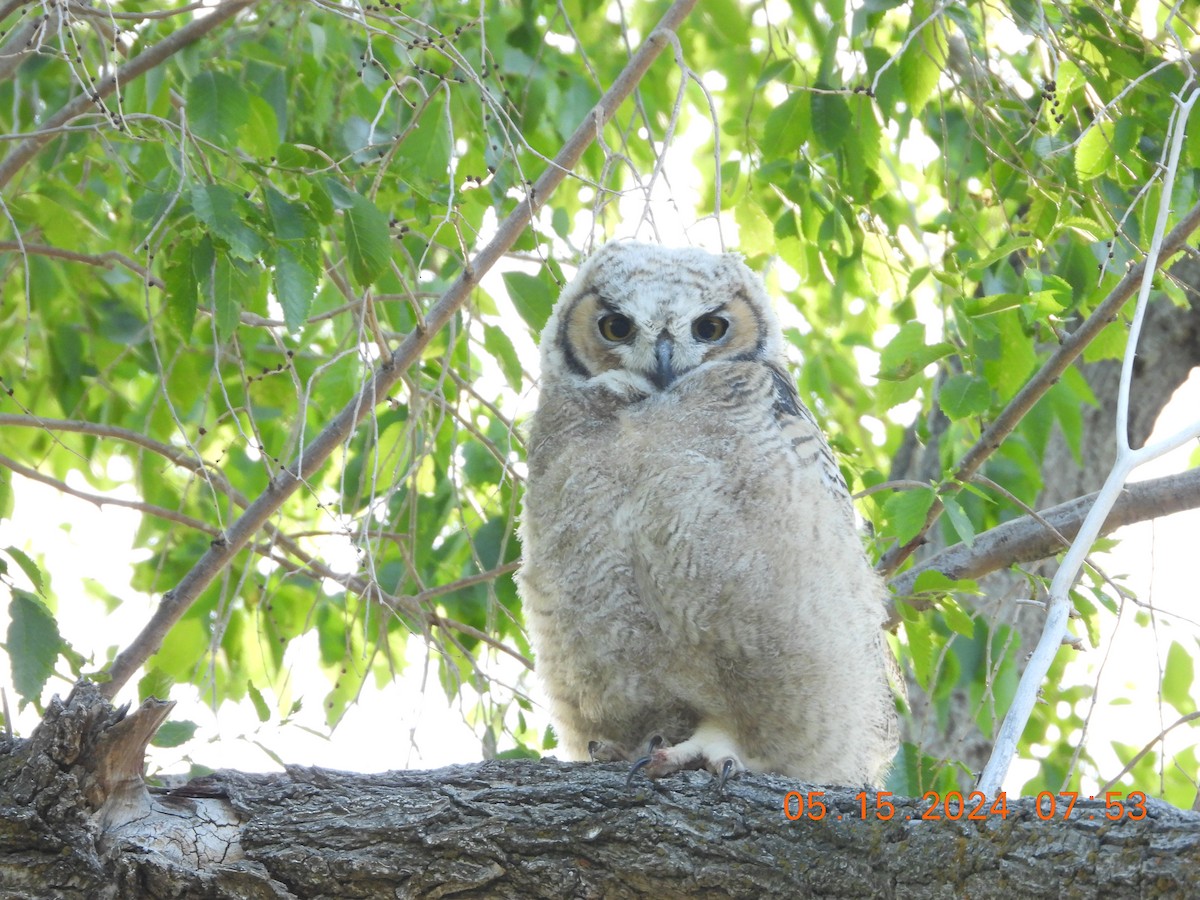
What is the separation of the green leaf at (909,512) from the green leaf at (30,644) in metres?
1.64

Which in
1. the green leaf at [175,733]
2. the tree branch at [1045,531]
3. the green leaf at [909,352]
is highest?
the green leaf at [909,352]

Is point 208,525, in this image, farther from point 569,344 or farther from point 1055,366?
point 1055,366

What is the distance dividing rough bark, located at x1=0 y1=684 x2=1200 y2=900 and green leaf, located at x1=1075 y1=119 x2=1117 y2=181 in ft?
4.91

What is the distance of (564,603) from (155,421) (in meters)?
1.77

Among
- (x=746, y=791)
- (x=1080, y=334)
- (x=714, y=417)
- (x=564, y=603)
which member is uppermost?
(x=1080, y=334)

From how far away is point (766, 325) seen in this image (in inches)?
113

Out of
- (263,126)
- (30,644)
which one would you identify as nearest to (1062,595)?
(30,644)

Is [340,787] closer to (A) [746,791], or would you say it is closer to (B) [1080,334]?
(A) [746,791]

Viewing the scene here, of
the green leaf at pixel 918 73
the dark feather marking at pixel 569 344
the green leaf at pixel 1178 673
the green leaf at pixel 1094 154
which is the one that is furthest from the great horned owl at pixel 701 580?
the green leaf at pixel 1178 673

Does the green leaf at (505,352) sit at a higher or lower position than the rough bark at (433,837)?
higher

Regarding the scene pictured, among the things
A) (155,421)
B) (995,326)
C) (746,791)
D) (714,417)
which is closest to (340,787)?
(746,791)
